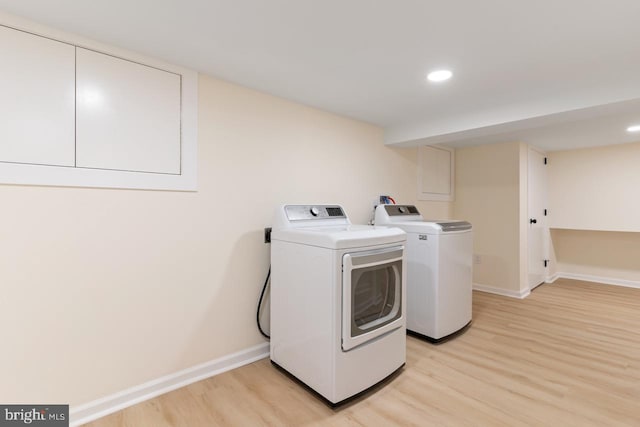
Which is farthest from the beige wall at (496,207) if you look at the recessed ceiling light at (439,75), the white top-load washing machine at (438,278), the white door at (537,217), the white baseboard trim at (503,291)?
the recessed ceiling light at (439,75)

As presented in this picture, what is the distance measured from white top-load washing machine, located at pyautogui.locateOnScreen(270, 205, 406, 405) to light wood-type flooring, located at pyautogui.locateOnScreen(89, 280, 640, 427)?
0.45ft

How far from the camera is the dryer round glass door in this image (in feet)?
5.64

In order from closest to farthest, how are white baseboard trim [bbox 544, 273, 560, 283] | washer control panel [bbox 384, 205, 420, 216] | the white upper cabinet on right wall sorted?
washer control panel [bbox 384, 205, 420, 216], the white upper cabinet on right wall, white baseboard trim [bbox 544, 273, 560, 283]

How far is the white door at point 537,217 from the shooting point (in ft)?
13.3

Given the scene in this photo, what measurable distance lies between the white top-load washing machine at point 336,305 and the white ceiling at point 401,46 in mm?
997

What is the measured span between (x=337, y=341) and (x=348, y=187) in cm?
163

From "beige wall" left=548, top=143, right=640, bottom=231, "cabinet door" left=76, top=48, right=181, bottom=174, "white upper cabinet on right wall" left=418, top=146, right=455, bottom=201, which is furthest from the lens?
"beige wall" left=548, top=143, right=640, bottom=231

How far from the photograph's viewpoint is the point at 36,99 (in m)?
1.48

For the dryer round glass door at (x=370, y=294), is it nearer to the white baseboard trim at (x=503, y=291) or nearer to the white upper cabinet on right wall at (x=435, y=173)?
the white upper cabinet on right wall at (x=435, y=173)

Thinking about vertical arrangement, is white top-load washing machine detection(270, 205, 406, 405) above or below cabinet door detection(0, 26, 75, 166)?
below

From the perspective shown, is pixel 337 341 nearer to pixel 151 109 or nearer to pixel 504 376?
pixel 504 376

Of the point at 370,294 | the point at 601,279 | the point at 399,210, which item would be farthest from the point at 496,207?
the point at 370,294

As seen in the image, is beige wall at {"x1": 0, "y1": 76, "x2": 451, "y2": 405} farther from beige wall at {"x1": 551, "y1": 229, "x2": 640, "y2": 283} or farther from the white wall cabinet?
beige wall at {"x1": 551, "y1": 229, "x2": 640, "y2": 283}

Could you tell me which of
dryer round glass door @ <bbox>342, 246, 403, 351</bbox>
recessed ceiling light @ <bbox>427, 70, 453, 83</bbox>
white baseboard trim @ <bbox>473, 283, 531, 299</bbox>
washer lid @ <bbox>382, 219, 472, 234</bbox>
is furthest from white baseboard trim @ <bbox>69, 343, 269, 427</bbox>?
white baseboard trim @ <bbox>473, 283, 531, 299</bbox>
